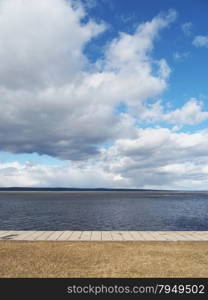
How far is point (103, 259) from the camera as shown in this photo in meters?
12.0

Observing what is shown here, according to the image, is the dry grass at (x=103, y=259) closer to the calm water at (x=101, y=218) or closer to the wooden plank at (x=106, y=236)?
the wooden plank at (x=106, y=236)

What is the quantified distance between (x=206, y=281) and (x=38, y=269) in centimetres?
673

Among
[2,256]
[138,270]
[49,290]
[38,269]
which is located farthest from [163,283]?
[2,256]

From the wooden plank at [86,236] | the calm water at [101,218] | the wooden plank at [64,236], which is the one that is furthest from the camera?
the calm water at [101,218]

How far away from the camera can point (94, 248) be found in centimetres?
1430

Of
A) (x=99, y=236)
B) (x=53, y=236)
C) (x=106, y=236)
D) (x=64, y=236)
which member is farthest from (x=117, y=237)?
(x=53, y=236)

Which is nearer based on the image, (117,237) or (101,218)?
(117,237)

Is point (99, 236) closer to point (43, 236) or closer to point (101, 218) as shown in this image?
point (43, 236)

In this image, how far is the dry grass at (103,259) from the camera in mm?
10086

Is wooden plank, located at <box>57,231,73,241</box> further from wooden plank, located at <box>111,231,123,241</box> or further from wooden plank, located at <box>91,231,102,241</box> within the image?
wooden plank, located at <box>111,231,123,241</box>

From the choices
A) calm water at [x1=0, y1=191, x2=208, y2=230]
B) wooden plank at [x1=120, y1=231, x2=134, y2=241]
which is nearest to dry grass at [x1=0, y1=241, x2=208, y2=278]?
wooden plank at [x1=120, y1=231, x2=134, y2=241]

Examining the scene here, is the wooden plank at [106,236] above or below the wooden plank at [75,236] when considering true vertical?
below

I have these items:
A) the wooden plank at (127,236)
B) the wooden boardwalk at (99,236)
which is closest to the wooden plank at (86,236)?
the wooden boardwalk at (99,236)

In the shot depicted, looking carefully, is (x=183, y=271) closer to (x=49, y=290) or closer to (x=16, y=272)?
(x=49, y=290)
